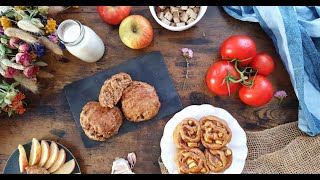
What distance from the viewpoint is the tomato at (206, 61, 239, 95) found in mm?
1442

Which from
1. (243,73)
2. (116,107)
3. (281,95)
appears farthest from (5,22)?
(281,95)

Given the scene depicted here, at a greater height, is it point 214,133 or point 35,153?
point 214,133

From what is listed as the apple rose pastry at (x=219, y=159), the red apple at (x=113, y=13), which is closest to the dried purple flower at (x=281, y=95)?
the apple rose pastry at (x=219, y=159)

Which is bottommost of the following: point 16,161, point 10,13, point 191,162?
point 16,161

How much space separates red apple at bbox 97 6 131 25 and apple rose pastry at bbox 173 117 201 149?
1.50 feet

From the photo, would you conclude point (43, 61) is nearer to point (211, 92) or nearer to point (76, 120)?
point (76, 120)

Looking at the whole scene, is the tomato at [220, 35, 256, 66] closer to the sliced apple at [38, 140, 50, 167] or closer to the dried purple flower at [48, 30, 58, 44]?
the dried purple flower at [48, 30, 58, 44]

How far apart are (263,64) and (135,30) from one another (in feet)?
1.58

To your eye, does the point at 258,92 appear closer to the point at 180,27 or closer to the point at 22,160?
the point at 180,27

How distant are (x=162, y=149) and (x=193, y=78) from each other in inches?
11.7

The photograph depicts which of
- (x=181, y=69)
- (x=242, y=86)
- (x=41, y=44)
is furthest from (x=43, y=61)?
(x=242, y=86)

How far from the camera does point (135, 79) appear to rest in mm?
1535

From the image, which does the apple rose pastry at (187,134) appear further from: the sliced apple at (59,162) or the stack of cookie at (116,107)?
the sliced apple at (59,162)

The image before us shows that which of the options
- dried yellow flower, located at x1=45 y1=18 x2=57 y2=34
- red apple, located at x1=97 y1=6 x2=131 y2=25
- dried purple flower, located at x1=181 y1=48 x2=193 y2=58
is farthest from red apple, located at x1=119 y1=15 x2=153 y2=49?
dried yellow flower, located at x1=45 y1=18 x2=57 y2=34
